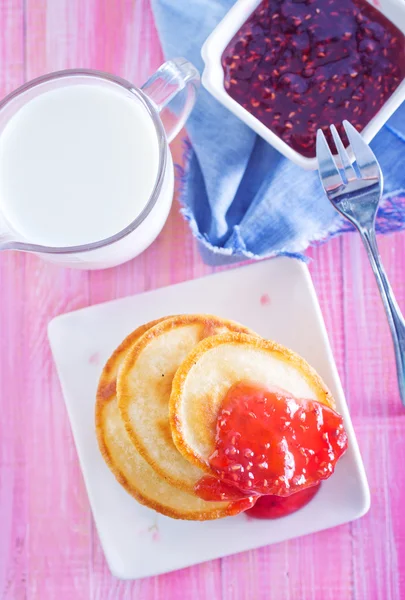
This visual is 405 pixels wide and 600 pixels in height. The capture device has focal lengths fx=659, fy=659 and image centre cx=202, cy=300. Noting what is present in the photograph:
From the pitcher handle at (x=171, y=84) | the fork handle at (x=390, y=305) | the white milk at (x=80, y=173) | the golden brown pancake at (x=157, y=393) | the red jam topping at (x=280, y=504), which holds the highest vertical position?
the pitcher handle at (x=171, y=84)

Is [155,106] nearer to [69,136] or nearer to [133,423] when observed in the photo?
[69,136]

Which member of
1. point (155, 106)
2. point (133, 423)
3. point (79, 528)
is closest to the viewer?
point (155, 106)

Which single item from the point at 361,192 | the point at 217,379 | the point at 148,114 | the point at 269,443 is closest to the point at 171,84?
the point at 148,114

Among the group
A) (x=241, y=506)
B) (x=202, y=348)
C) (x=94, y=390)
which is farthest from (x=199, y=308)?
(x=241, y=506)

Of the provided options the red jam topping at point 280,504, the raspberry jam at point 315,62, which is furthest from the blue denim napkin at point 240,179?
the red jam topping at point 280,504

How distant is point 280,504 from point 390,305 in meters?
0.54

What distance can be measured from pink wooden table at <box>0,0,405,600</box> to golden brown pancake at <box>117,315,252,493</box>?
246 mm

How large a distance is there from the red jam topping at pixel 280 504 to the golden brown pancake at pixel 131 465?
14 centimetres

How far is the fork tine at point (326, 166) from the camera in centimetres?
138

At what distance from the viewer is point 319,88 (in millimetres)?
1379

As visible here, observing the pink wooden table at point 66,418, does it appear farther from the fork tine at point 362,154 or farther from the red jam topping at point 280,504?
the fork tine at point 362,154

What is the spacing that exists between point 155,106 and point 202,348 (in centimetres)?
51

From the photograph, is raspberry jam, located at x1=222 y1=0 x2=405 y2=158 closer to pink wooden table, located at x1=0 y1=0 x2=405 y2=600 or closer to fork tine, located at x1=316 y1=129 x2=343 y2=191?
fork tine, located at x1=316 y1=129 x2=343 y2=191

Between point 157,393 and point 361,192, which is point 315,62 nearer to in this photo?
point 361,192
